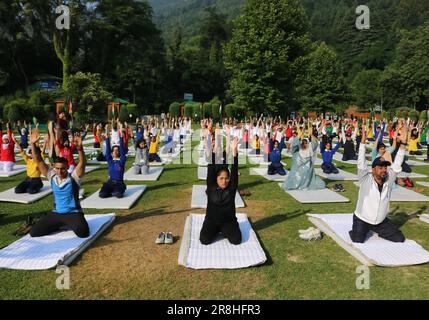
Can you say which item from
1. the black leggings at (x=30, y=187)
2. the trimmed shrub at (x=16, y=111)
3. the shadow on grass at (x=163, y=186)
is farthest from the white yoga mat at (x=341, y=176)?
the trimmed shrub at (x=16, y=111)

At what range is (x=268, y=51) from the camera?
106 feet

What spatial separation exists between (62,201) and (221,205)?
8.56 ft

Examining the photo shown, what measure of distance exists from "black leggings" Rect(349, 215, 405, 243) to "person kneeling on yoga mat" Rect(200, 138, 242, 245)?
1872 mm

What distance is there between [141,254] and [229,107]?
4877cm

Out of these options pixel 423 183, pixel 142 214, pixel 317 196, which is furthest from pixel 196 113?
pixel 142 214

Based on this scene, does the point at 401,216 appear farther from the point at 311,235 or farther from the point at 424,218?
the point at 311,235

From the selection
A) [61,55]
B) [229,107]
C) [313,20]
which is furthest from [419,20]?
[61,55]

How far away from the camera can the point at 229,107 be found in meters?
53.3

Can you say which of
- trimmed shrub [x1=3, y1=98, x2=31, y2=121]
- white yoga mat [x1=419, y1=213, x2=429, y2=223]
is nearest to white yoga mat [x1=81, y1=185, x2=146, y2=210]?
white yoga mat [x1=419, y1=213, x2=429, y2=223]

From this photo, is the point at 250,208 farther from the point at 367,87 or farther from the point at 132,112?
the point at 367,87

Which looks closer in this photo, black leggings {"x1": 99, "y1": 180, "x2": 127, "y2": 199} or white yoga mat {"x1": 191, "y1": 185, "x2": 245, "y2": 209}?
white yoga mat {"x1": 191, "y1": 185, "x2": 245, "y2": 209}

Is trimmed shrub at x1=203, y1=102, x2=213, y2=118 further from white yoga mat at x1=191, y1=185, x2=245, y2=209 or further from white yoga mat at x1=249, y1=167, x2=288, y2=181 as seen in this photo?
white yoga mat at x1=191, y1=185, x2=245, y2=209

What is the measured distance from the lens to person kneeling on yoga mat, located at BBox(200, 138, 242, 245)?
19.0 ft

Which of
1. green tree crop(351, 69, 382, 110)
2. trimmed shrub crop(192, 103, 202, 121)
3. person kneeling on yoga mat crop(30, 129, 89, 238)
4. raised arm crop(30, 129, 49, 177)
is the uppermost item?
green tree crop(351, 69, 382, 110)
